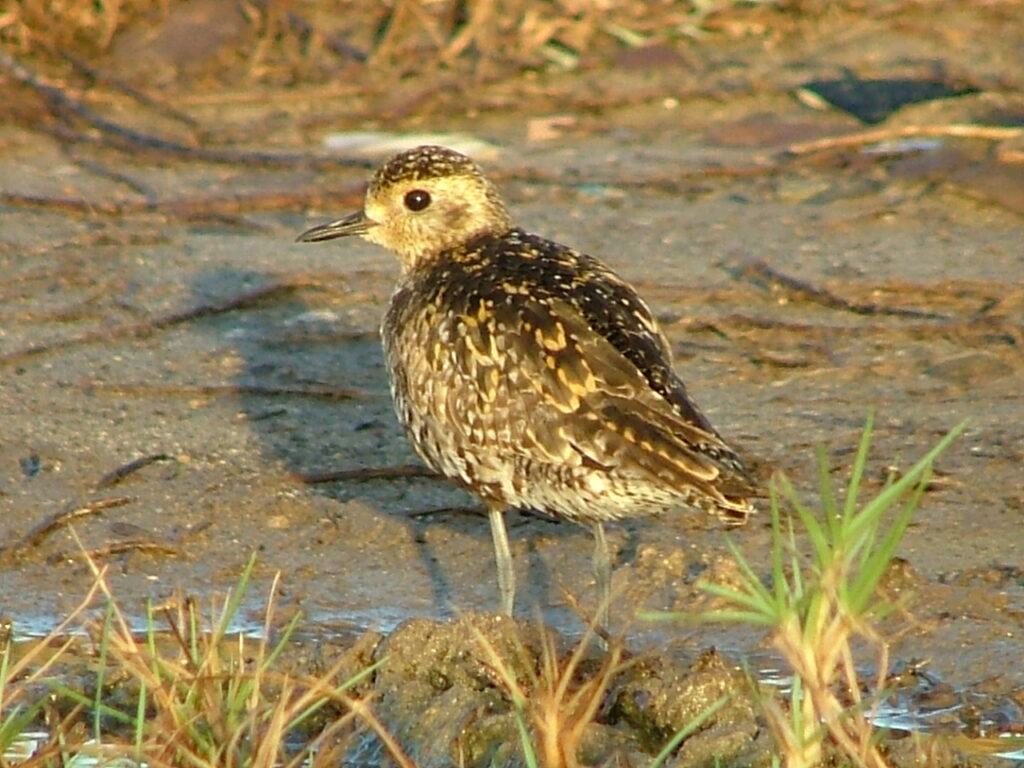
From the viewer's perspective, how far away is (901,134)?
10.4 m

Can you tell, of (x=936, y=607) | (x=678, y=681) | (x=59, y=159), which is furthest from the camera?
(x=59, y=159)

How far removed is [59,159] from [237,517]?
4423 mm

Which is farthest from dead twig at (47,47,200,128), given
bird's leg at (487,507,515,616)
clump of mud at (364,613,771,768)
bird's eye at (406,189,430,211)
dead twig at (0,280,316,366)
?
clump of mud at (364,613,771,768)

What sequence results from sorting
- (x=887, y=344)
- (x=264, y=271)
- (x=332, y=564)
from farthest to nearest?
(x=264, y=271)
(x=887, y=344)
(x=332, y=564)

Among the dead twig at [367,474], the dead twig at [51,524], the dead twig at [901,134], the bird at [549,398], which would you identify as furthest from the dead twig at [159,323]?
the dead twig at [901,134]

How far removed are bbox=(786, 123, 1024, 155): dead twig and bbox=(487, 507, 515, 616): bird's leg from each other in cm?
472

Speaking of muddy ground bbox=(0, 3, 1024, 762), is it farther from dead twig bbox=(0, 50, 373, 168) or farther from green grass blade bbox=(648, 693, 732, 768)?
green grass blade bbox=(648, 693, 732, 768)

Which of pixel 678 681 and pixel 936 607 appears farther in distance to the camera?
pixel 936 607

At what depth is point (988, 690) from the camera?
5.77 metres

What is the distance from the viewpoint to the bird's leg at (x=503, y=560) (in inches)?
248

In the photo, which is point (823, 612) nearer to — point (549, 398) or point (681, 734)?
point (681, 734)

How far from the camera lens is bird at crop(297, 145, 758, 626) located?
18.9 feet

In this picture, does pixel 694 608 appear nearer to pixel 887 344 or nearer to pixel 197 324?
pixel 887 344

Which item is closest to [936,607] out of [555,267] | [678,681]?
[678,681]
